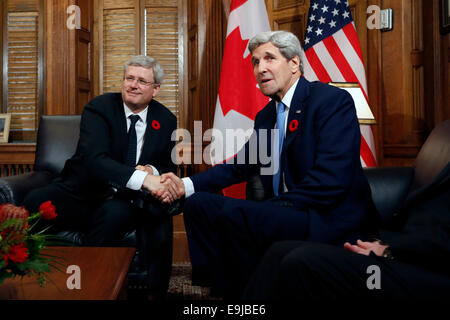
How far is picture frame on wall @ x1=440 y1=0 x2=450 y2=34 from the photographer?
2250mm

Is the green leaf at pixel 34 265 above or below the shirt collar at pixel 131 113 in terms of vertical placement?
below

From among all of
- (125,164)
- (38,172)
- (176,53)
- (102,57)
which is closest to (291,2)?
(176,53)

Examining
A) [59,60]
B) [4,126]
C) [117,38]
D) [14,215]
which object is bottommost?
[14,215]

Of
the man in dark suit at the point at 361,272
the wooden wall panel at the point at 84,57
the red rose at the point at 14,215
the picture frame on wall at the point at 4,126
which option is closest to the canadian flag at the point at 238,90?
the wooden wall panel at the point at 84,57

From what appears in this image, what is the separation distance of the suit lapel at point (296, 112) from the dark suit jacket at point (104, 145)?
0.85 metres

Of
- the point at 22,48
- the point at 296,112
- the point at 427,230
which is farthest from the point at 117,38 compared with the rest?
the point at 427,230

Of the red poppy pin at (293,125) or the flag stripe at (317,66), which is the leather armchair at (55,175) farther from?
the flag stripe at (317,66)

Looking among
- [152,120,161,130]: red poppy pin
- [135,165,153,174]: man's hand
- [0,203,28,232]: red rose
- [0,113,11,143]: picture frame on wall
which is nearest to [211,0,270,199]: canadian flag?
[152,120,161,130]: red poppy pin

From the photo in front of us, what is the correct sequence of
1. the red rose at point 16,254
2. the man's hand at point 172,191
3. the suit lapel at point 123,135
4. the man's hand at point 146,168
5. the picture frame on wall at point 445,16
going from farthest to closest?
the picture frame on wall at point 445,16 < the suit lapel at point 123,135 < the man's hand at point 146,168 < the man's hand at point 172,191 < the red rose at point 16,254

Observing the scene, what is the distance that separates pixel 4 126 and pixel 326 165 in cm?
304

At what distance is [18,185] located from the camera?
1996 millimetres

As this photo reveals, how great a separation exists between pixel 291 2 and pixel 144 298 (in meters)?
2.53

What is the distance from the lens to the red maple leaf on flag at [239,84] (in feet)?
8.94

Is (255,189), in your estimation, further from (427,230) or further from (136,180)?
(427,230)
